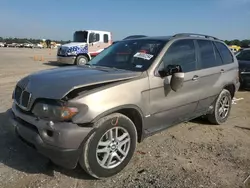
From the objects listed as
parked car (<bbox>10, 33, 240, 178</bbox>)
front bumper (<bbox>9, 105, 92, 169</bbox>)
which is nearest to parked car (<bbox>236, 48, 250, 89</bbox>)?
parked car (<bbox>10, 33, 240, 178</bbox>)

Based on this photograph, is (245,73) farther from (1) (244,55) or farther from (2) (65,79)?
(2) (65,79)

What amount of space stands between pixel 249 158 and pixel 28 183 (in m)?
3.07

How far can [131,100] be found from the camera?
3561 millimetres

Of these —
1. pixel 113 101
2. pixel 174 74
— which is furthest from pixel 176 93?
pixel 113 101

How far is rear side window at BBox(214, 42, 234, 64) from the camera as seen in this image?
18.6 feet

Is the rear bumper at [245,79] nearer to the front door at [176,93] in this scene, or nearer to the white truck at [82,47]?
the front door at [176,93]

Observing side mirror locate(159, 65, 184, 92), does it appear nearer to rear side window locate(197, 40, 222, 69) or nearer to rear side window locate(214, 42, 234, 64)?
rear side window locate(197, 40, 222, 69)

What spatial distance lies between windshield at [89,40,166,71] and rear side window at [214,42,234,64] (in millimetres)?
1811

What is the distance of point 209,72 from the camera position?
199 inches

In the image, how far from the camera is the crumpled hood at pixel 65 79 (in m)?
3.18

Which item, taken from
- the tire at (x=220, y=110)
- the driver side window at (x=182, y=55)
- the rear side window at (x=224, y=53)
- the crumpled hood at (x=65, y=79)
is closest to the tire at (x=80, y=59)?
the rear side window at (x=224, y=53)

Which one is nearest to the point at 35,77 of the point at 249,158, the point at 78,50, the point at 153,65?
the point at 153,65

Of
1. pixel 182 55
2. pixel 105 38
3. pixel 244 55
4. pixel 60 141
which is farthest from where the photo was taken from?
pixel 105 38

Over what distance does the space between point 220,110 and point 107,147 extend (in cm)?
313
